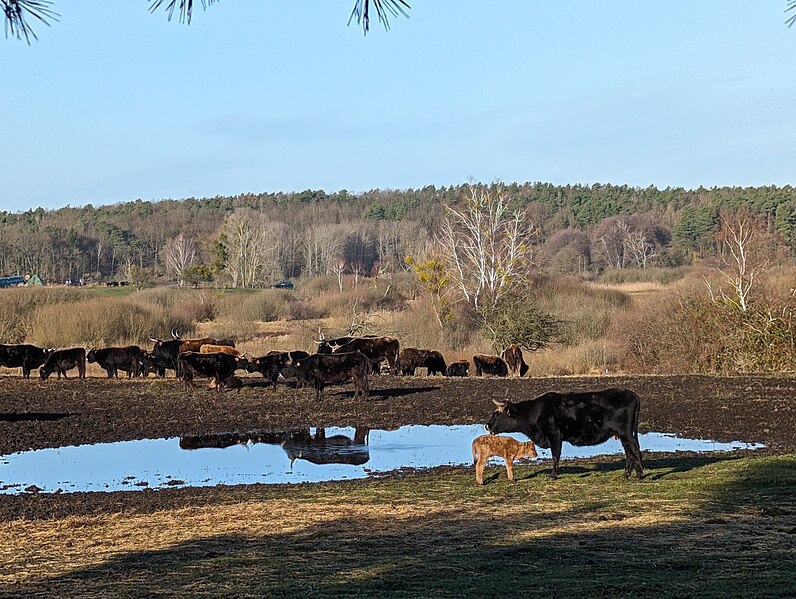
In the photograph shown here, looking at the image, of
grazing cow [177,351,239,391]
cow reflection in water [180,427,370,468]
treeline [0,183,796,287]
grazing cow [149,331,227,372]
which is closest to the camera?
cow reflection in water [180,427,370,468]

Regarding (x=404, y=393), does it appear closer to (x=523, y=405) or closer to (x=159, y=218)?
(x=523, y=405)

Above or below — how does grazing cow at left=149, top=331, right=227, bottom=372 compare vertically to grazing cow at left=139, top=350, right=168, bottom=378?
above

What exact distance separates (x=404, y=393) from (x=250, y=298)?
3748 cm

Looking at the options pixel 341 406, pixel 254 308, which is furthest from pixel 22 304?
pixel 341 406

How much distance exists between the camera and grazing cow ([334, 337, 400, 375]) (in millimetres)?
31766

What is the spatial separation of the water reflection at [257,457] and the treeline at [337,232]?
5994cm

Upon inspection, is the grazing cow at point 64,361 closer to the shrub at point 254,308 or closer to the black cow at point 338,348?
the black cow at point 338,348

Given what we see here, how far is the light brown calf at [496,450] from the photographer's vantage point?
42.6 ft

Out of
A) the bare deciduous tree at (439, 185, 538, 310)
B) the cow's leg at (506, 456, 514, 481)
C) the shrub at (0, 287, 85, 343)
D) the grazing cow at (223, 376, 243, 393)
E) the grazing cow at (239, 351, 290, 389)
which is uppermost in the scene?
the bare deciduous tree at (439, 185, 538, 310)

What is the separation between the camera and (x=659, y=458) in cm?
1519

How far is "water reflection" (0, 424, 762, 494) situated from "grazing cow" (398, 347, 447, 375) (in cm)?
1336

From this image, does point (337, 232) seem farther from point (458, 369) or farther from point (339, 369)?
point (339, 369)

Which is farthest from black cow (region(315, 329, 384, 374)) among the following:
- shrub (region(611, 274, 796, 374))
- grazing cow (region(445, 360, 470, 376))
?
shrub (region(611, 274, 796, 374))

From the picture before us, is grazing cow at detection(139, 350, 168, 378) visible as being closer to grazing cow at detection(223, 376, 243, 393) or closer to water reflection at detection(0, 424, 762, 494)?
grazing cow at detection(223, 376, 243, 393)
